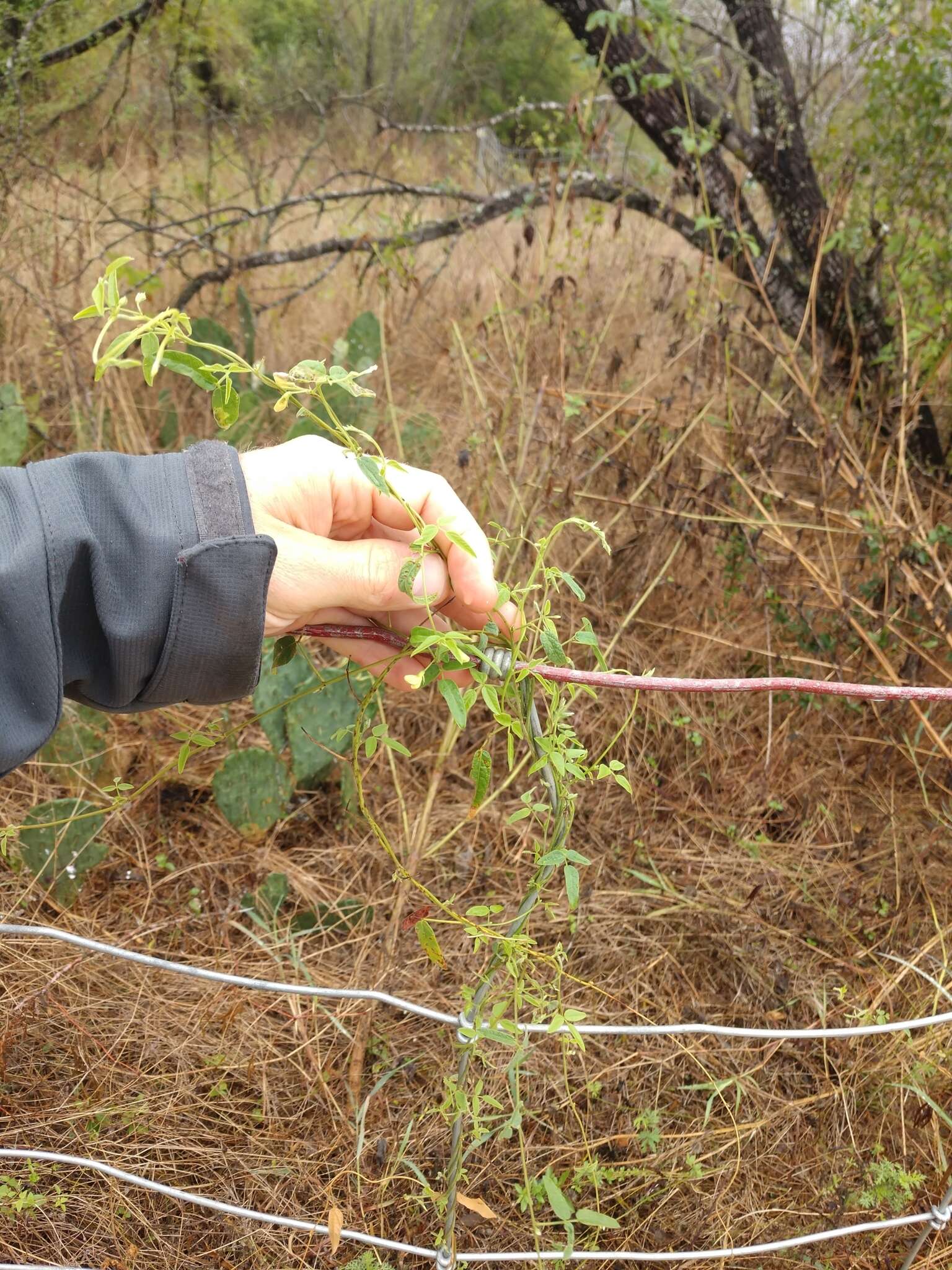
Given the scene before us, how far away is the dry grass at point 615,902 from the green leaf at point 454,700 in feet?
1.96

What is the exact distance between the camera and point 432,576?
0.94 metres

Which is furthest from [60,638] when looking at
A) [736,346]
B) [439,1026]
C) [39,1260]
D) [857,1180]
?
[736,346]

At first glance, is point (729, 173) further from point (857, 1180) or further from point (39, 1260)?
point (39, 1260)

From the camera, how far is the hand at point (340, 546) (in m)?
0.92

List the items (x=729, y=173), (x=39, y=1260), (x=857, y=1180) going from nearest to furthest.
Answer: (x=39, y=1260)
(x=857, y=1180)
(x=729, y=173)

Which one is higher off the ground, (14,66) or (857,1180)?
(14,66)

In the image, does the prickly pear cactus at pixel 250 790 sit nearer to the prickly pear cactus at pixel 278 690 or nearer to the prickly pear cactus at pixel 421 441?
the prickly pear cactus at pixel 278 690

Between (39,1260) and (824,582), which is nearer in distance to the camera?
(39,1260)

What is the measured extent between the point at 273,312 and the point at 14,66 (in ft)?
3.53

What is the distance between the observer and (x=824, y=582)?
2.06 m

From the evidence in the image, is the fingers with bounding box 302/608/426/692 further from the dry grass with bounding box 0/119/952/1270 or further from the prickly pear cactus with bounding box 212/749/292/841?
the prickly pear cactus with bounding box 212/749/292/841

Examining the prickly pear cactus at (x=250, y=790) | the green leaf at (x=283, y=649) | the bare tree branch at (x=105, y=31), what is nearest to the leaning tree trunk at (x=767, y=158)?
the bare tree branch at (x=105, y=31)

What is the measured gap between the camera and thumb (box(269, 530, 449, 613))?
916 mm

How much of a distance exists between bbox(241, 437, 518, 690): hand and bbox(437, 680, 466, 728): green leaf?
108 millimetres
